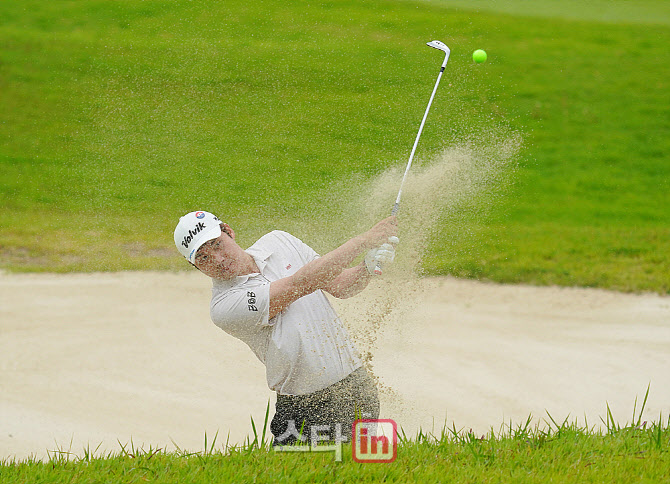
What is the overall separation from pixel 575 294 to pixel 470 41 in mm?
8289

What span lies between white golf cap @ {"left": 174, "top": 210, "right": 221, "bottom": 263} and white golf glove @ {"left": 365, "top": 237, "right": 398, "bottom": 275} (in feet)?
2.20

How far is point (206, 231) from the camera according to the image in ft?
11.2

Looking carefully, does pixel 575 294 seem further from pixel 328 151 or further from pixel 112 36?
pixel 112 36

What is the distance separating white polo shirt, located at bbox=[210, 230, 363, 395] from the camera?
3355 mm

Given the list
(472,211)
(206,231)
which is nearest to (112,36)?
(472,211)

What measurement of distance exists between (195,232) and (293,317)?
0.54 meters

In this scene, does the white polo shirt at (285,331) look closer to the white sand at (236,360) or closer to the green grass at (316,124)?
the white sand at (236,360)

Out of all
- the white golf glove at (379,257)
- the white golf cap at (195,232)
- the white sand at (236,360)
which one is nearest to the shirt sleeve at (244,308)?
the white golf cap at (195,232)

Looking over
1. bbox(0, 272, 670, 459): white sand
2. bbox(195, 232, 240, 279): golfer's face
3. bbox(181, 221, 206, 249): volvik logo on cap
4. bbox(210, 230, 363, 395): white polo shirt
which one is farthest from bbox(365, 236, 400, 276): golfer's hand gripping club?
bbox(0, 272, 670, 459): white sand

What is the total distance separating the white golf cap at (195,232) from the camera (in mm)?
3408

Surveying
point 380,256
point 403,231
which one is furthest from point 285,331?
point 403,231

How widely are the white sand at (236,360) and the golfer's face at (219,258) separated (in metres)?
1.84

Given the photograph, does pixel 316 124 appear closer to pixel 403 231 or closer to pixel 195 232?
pixel 403 231

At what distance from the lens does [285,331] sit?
346 cm
